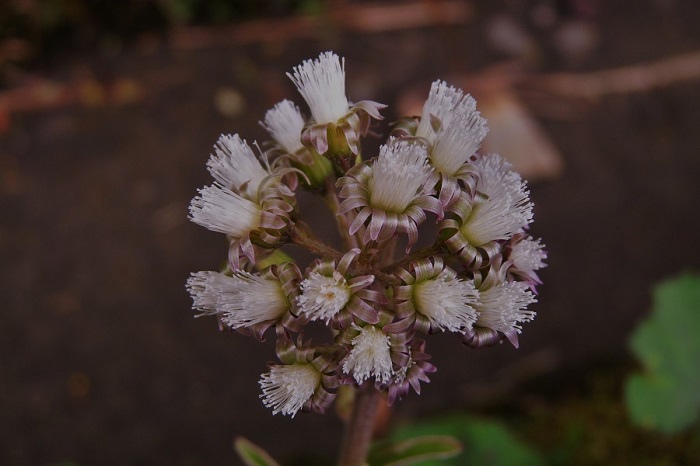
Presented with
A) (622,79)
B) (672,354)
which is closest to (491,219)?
(672,354)

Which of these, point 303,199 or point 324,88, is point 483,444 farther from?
point 324,88

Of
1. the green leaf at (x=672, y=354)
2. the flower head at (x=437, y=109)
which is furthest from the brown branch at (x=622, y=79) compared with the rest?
the flower head at (x=437, y=109)

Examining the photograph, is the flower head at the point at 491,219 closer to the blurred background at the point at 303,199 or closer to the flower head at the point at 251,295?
the flower head at the point at 251,295

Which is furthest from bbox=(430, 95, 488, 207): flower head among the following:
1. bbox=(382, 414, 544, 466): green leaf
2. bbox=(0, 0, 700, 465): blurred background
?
bbox=(0, 0, 700, 465): blurred background

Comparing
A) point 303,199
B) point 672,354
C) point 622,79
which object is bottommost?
point 672,354

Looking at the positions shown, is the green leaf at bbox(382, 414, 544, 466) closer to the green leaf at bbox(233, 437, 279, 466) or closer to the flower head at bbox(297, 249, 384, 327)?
the green leaf at bbox(233, 437, 279, 466)

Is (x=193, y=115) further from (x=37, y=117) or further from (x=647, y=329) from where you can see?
(x=647, y=329)
